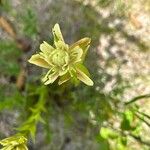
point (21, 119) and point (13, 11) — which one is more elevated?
point (13, 11)

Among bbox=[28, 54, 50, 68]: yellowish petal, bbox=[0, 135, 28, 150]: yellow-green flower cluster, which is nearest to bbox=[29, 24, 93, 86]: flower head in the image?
bbox=[28, 54, 50, 68]: yellowish petal

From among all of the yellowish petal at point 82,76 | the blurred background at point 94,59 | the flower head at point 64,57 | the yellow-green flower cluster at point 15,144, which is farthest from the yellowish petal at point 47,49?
the blurred background at point 94,59

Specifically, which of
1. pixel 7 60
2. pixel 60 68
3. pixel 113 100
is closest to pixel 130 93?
pixel 113 100

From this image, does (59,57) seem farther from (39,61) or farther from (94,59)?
(94,59)

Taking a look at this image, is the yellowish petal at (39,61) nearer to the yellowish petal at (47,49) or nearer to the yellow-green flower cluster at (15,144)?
the yellowish petal at (47,49)

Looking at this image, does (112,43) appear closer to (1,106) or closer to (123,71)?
(123,71)

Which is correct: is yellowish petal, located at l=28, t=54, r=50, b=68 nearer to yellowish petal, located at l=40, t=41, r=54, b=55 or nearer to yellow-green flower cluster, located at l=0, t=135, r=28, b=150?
yellowish petal, located at l=40, t=41, r=54, b=55
